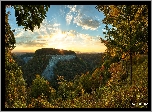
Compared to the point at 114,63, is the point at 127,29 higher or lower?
higher

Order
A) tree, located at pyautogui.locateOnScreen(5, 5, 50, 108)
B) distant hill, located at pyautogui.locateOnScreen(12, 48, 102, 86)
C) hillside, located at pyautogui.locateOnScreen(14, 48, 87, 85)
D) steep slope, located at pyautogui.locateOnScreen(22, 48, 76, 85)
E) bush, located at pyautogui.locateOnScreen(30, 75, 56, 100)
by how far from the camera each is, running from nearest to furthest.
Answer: tree, located at pyautogui.locateOnScreen(5, 5, 50, 108) → distant hill, located at pyautogui.locateOnScreen(12, 48, 102, 86) → hillside, located at pyautogui.locateOnScreen(14, 48, 87, 85) → steep slope, located at pyautogui.locateOnScreen(22, 48, 76, 85) → bush, located at pyautogui.locateOnScreen(30, 75, 56, 100)

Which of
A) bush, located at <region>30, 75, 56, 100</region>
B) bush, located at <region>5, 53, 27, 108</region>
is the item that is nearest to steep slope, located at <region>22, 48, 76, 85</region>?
bush, located at <region>30, 75, 56, 100</region>

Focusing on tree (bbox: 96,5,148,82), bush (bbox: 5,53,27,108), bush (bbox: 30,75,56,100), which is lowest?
bush (bbox: 30,75,56,100)

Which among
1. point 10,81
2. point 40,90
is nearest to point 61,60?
point 40,90

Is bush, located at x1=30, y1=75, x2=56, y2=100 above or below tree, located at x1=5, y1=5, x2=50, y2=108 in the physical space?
below

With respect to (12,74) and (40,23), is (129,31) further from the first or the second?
(12,74)

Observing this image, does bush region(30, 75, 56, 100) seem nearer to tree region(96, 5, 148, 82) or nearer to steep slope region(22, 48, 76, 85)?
steep slope region(22, 48, 76, 85)

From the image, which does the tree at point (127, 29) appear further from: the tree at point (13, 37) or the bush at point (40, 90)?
the bush at point (40, 90)

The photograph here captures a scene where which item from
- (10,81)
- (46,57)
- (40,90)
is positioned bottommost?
(40,90)

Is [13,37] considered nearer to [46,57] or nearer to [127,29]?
[127,29]
